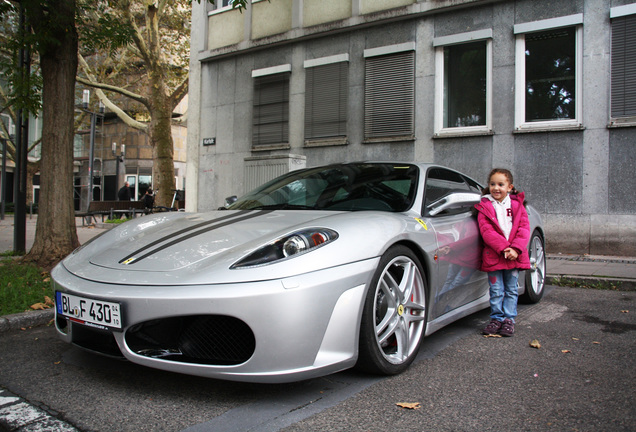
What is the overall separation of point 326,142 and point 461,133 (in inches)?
119

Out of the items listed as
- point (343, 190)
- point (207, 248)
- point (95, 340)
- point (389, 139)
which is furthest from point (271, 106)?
point (95, 340)

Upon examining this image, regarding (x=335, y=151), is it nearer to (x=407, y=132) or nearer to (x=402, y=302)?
(x=407, y=132)

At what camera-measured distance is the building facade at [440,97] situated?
8.92 metres

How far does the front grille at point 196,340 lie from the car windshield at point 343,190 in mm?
1243

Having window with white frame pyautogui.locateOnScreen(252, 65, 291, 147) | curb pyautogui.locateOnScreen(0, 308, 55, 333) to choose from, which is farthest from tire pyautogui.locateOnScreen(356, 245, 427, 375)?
window with white frame pyautogui.locateOnScreen(252, 65, 291, 147)

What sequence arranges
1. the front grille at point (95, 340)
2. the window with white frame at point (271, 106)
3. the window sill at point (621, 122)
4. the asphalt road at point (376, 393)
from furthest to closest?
the window with white frame at point (271, 106), the window sill at point (621, 122), the front grille at point (95, 340), the asphalt road at point (376, 393)

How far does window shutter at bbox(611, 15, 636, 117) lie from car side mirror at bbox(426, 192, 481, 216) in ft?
20.8

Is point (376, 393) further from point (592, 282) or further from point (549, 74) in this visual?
point (549, 74)

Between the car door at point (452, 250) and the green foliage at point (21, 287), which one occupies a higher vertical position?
the car door at point (452, 250)

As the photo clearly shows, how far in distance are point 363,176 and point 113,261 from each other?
70.3 inches

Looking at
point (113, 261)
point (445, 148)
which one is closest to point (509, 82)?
point (445, 148)

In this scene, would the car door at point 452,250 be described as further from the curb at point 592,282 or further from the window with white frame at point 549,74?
the window with white frame at point 549,74

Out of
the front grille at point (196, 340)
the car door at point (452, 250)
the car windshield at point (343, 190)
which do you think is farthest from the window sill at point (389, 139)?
the front grille at point (196, 340)

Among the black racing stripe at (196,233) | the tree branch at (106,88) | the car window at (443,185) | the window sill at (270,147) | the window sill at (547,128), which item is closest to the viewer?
the black racing stripe at (196,233)
